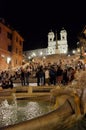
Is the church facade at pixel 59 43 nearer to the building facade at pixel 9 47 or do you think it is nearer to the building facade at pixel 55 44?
the building facade at pixel 55 44

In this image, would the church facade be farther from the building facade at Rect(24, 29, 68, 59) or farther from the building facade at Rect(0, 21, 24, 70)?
the building facade at Rect(0, 21, 24, 70)

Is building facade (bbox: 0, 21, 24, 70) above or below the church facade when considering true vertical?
below

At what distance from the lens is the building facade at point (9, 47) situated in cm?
5374

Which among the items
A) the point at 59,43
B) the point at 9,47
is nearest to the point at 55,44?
the point at 59,43

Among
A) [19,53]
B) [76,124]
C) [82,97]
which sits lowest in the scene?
[76,124]

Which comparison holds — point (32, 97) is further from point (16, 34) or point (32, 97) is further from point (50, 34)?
point (50, 34)

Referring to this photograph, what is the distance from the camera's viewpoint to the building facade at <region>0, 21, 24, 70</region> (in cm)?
5374

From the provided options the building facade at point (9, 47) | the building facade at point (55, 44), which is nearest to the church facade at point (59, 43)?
the building facade at point (55, 44)

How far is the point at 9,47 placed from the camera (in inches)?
2371

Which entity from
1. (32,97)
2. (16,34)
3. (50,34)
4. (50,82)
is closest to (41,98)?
(32,97)

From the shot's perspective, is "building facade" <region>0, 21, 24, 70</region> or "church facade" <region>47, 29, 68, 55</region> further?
"church facade" <region>47, 29, 68, 55</region>

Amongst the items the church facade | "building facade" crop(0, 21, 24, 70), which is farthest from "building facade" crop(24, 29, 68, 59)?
"building facade" crop(0, 21, 24, 70)

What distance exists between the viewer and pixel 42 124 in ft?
15.6

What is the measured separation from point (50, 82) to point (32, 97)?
5.66 m
